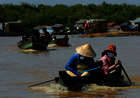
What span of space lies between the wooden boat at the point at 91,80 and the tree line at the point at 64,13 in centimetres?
9328

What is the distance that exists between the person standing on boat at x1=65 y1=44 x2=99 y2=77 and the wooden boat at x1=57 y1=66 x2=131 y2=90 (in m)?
0.13

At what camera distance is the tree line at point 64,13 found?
111 m

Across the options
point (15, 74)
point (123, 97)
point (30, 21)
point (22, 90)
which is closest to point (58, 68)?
point (15, 74)

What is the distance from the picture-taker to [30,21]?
110125mm

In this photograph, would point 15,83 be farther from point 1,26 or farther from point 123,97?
point 1,26

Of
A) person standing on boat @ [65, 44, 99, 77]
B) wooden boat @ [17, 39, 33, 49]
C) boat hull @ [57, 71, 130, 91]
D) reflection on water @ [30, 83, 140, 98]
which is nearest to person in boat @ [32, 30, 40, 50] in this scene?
wooden boat @ [17, 39, 33, 49]

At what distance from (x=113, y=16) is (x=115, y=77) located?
102016 millimetres

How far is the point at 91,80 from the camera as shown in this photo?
12797 millimetres

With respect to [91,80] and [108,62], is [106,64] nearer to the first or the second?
[108,62]

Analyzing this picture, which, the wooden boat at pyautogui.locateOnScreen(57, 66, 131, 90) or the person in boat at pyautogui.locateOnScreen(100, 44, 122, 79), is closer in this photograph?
the wooden boat at pyautogui.locateOnScreen(57, 66, 131, 90)

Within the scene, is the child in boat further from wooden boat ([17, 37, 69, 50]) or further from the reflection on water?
wooden boat ([17, 37, 69, 50])

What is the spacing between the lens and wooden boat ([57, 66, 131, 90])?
12.4 metres

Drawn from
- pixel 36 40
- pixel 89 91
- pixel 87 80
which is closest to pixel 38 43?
pixel 36 40

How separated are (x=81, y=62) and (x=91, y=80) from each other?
544 millimetres
